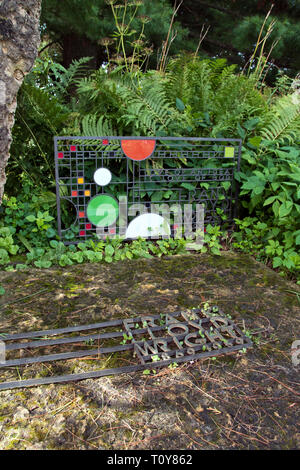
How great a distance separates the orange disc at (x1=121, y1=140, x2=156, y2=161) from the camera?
3018mm

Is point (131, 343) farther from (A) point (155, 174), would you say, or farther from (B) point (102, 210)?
(A) point (155, 174)

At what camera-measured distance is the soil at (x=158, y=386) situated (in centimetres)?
133

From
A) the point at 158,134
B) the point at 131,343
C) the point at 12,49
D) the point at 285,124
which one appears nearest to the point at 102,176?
the point at 158,134

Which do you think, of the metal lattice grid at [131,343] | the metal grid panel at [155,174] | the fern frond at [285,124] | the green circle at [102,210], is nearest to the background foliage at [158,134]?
the fern frond at [285,124]

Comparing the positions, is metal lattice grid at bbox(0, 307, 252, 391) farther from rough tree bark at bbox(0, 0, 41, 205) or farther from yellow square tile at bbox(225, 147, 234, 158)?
yellow square tile at bbox(225, 147, 234, 158)

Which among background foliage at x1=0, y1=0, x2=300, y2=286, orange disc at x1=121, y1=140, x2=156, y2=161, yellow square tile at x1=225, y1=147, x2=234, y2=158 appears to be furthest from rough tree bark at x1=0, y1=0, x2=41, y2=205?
yellow square tile at x1=225, y1=147, x2=234, y2=158

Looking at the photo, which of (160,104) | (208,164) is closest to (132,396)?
(208,164)

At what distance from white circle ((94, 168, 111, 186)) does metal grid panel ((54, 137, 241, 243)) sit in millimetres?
49

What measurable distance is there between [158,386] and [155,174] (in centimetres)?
204

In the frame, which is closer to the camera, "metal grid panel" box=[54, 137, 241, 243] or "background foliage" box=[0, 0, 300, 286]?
"background foliage" box=[0, 0, 300, 286]

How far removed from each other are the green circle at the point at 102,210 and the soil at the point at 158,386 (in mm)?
705

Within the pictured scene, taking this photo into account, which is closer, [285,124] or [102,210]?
[102,210]

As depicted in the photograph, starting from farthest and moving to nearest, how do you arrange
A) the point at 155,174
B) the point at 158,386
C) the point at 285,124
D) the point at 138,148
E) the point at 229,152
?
the point at 285,124
the point at 229,152
the point at 155,174
the point at 138,148
the point at 158,386

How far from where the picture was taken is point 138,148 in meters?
3.06
